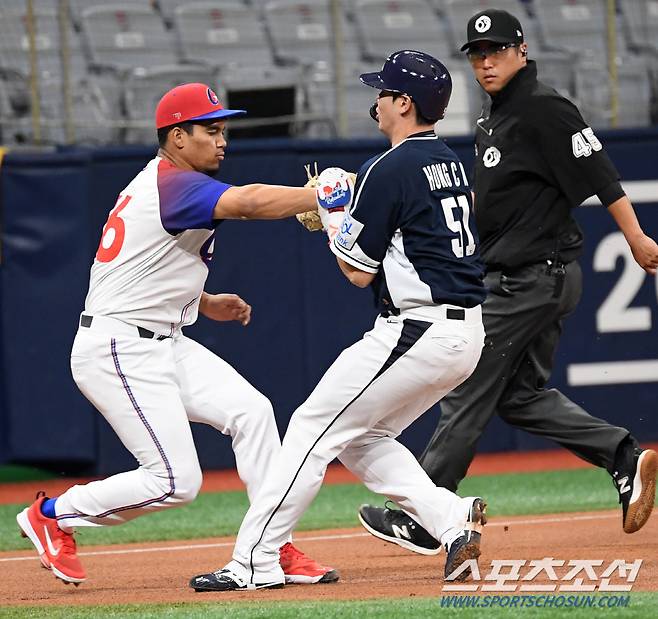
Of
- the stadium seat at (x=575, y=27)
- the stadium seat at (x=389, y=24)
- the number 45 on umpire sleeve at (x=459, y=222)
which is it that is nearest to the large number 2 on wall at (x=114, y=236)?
the number 45 on umpire sleeve at (x=459, y=222)

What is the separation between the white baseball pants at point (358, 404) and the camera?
183 inches

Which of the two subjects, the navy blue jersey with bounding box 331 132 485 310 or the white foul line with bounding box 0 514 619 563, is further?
the white foul line with bounding box 0 514 619 563

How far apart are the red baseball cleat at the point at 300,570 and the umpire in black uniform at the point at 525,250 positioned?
1.79 ft

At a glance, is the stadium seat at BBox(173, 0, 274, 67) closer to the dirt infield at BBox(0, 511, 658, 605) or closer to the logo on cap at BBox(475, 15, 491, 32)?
the logo on cap at BBox(475, 15, 491, 32)

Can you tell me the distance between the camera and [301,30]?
429 inches

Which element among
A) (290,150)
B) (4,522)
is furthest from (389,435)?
(290,150)

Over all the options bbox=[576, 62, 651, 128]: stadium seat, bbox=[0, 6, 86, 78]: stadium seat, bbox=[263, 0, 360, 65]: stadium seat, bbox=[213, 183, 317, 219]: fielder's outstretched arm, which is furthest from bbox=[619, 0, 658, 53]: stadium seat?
bbox=[213, 183, 317, 219]: fielder's outstretched arm

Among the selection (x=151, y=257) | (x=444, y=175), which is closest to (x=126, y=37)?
(x=151, y=257)

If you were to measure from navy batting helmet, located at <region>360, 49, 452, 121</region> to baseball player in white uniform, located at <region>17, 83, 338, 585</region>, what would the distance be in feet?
2.33

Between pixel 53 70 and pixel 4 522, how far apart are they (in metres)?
3.63

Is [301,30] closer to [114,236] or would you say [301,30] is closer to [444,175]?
[114,236]

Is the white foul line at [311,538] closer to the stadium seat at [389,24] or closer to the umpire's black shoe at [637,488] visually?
the umpire's black shoe at [637,488]

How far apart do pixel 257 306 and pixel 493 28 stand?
3809 mm

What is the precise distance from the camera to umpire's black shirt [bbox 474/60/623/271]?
5609mm
